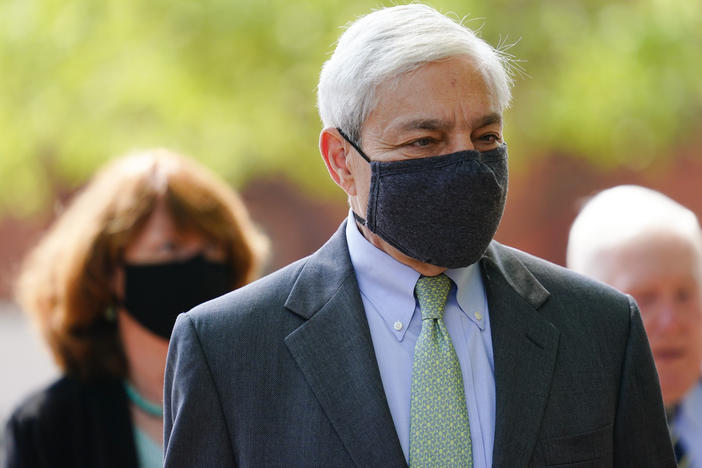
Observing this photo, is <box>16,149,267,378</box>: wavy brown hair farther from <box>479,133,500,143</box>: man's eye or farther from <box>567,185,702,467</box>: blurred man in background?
<box>479,133,500,143</box>: man's eye

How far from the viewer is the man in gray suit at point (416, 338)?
2203 mm

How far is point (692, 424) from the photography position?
3391 millimetres

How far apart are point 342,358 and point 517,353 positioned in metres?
0.40

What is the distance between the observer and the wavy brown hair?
3.86 meters

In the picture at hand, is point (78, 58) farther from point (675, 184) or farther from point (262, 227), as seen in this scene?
point (675, 184)

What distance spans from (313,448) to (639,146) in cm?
646

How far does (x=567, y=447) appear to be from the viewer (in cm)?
221

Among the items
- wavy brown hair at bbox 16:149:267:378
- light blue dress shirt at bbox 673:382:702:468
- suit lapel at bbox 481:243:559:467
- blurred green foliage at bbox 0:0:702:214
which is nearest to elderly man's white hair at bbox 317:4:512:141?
suit lapel at bbox 481:243:559:467

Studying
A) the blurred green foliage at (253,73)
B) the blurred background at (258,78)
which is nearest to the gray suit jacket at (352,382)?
the blurred background at (258,78)

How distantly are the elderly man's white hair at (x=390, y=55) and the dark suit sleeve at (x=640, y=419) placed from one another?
2.23 feet

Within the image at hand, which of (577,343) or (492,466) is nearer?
(492,466)

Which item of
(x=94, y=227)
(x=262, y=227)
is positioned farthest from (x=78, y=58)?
(x=94, y=227)

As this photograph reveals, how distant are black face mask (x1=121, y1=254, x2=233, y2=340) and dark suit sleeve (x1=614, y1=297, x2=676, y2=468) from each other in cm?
192

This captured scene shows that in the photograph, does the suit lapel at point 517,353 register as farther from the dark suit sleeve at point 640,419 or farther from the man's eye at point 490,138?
the man's eye at point 490,138
